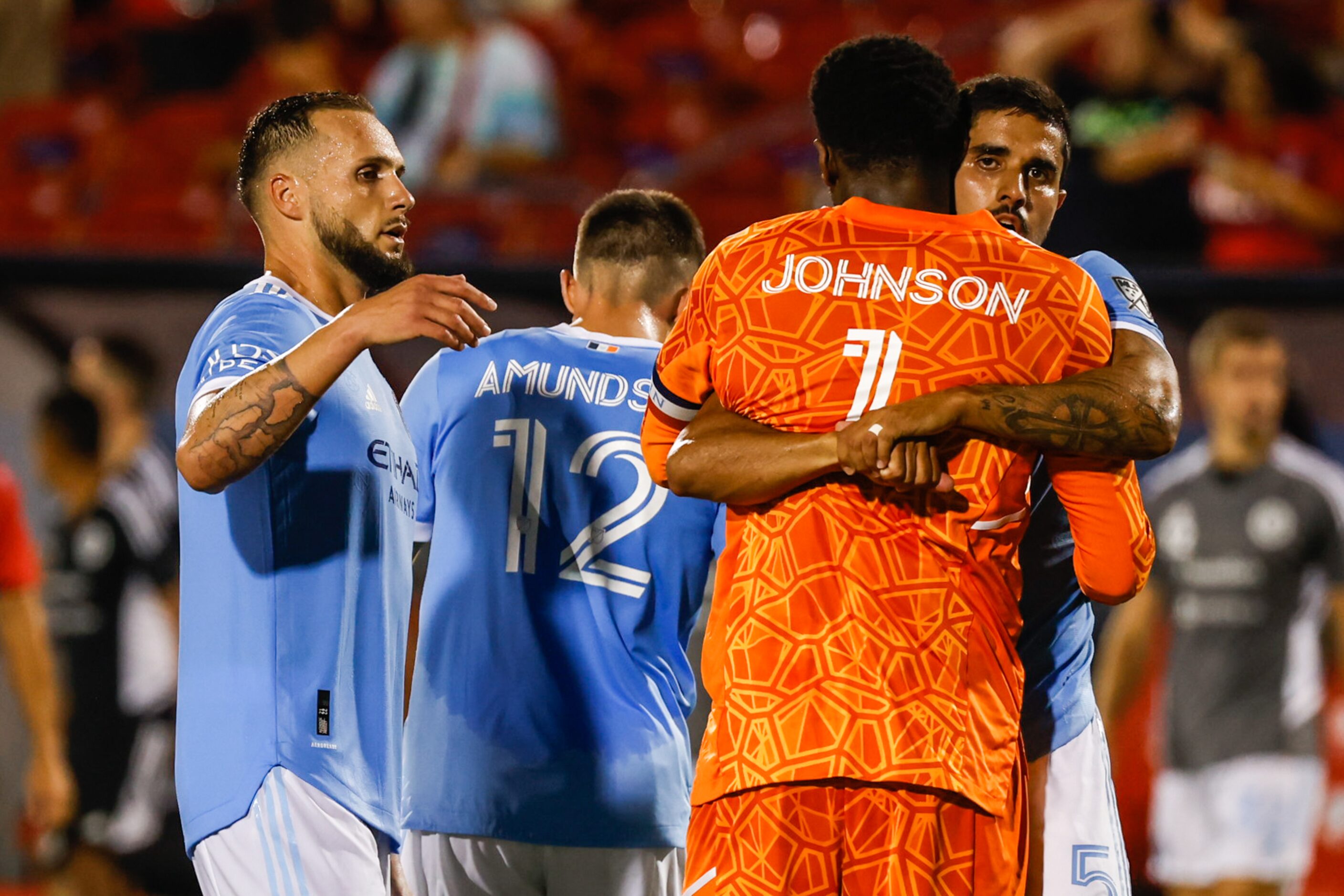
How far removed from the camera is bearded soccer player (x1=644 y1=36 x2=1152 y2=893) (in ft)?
8.18

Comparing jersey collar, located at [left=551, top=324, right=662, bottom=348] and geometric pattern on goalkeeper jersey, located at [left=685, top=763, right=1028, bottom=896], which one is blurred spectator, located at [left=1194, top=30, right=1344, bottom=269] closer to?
jersey collar, located at [left=551, top=324, right=662, bottom=348]

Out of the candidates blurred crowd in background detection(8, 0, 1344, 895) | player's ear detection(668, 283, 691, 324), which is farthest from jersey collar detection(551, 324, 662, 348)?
blurred crowd in background detection(8, 0, 1344, 895)

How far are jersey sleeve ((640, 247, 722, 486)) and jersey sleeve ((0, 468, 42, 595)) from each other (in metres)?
5.41

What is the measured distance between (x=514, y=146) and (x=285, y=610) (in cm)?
618

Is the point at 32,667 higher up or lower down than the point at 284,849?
lower down

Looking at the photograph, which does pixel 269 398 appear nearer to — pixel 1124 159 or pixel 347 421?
pixel 347 421

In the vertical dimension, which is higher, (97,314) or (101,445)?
(97,314)

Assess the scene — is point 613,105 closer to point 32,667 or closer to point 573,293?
point 32,667

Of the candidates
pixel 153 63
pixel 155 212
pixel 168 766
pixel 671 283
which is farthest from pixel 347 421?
pixel 153 63

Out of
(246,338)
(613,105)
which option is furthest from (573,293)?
(613,105)

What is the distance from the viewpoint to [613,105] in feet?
35.2

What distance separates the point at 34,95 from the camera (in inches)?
452

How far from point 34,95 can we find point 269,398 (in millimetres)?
9852

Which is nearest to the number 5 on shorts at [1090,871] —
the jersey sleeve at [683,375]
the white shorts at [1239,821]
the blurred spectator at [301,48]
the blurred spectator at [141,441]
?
the jersey sleeve at [683,375]
